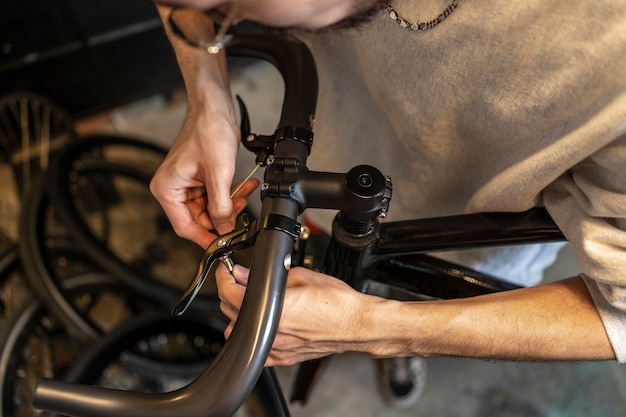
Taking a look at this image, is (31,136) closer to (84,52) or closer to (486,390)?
(84,52)

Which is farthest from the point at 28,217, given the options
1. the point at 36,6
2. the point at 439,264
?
the point at 439,264

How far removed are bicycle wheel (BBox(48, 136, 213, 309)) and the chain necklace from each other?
766mm

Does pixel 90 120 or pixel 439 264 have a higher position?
pixel 90 120

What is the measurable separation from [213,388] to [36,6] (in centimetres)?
123

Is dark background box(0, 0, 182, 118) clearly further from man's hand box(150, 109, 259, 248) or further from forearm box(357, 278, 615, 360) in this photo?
forearm box(357, 278, 615, 360)

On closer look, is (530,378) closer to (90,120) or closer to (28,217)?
(28,217)

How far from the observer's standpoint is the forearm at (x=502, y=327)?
0.61 m

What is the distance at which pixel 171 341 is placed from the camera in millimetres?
1140

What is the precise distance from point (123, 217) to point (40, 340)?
0.39 m

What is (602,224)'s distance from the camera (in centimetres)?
56

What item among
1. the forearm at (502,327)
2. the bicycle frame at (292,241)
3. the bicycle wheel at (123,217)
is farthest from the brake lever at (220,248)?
the bicycle wheel at (123,217)

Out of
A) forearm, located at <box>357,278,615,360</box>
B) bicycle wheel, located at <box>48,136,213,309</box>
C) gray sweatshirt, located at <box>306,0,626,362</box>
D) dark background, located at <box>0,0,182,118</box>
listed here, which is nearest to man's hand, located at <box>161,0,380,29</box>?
gray sweatshirt, located at <box>306,0,626,362</box>

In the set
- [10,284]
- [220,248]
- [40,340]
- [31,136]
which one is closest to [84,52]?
[31,136]

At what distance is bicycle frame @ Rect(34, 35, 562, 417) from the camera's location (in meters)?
0.48
